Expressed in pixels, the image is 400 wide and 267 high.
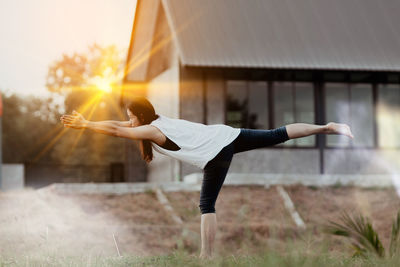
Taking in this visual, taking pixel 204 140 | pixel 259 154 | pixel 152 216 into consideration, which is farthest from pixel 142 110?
pixel 259 154

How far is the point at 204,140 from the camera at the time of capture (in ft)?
20.7

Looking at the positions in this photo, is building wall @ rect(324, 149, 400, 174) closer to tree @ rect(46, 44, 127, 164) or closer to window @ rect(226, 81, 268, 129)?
window @ rect(226, 81, 268, 129)

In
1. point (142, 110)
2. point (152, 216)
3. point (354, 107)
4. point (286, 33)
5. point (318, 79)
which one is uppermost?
point (286, 33)

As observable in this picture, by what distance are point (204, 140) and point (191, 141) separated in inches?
5.4

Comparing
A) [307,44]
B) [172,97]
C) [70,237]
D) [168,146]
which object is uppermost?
[307,44]

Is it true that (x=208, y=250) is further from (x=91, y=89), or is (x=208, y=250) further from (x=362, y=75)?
(x=91, y=89)

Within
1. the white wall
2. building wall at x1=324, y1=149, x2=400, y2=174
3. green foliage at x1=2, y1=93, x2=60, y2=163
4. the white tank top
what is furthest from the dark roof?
green foliage at x1=2, y1=93, x2=60, y2=163

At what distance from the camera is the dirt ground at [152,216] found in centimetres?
1252

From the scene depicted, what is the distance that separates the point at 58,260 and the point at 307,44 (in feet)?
46.9

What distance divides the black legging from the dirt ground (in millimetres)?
5373

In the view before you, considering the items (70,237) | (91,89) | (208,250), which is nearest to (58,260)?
(208,250)

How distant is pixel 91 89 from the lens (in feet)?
159

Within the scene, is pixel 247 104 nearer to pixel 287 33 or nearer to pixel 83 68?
pixel 287 33

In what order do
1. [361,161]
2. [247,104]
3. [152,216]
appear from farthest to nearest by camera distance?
[361,161]
[247,104]
[152,216]
